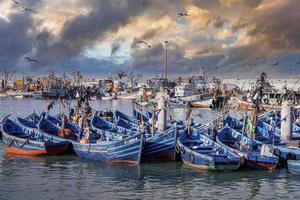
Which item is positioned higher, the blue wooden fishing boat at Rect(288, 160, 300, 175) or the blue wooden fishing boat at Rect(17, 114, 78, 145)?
the blue wooden fishing boat at Rect(17, 114, 78, 145)

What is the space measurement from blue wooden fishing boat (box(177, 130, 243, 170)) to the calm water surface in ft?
1.78

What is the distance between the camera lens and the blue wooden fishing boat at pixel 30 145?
38.6 meters

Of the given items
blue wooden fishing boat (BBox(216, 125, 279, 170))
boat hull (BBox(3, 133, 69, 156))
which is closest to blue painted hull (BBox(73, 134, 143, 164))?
boat hull (BBox(3, 133, 69, 156))

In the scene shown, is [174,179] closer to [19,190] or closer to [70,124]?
[19,190]

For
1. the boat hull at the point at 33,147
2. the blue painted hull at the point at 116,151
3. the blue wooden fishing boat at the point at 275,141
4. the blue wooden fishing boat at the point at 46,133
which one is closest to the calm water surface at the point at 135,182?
the blue painted hull at the point at 116,151

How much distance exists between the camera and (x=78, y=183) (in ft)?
97.2

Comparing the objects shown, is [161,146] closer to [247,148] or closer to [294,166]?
[247,148]

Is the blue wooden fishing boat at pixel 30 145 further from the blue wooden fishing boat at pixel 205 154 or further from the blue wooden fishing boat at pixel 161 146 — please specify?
the blue wooden fishing boat at pixel 205 154

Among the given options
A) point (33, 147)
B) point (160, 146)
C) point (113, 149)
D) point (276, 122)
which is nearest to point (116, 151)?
point (113, 149)

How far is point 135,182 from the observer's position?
2980 centimetres

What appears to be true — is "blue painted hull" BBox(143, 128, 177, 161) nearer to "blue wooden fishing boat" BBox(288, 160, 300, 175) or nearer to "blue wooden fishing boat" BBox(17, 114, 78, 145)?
"blue wooden fishing boat" BBox(17, 114, 78, 145)

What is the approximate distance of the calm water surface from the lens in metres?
26.9

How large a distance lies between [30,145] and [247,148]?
1626 centimetres

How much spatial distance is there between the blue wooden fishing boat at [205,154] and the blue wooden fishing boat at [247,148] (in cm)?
66
